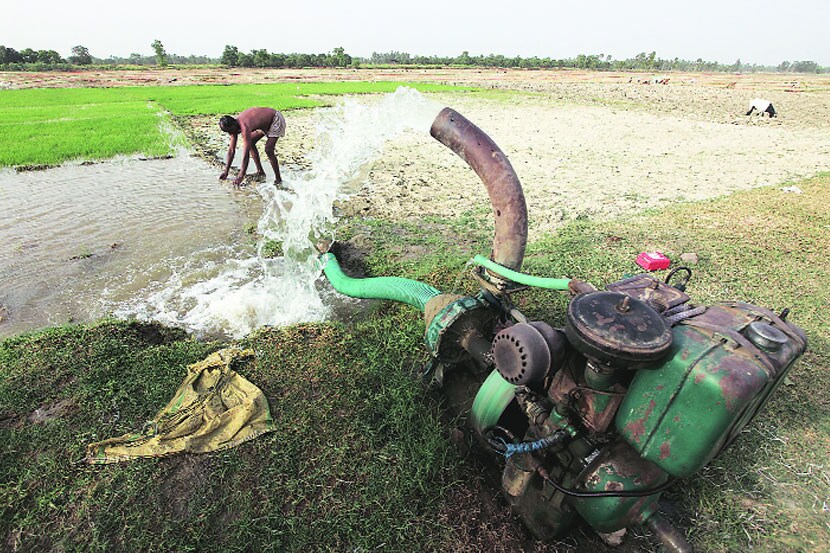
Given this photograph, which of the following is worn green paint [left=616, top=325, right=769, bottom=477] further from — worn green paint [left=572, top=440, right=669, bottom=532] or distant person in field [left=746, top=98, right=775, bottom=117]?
distant person in field [left=746, top=98, right=775, bottom=117]

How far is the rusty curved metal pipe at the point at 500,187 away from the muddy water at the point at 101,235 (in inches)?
157

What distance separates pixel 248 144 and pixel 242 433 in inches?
261

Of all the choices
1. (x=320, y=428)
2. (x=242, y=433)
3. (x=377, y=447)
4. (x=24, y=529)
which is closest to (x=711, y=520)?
(x=377, y=447)

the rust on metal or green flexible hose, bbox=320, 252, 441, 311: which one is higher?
the rust on metal

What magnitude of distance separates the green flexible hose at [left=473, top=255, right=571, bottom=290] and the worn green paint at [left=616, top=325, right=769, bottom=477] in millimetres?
541

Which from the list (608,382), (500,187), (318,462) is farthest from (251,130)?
(608,382)

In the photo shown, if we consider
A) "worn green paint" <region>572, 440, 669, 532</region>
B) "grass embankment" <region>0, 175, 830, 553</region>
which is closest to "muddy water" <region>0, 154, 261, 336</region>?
"grass embankment" <region>0, 175, 830, 553</region>

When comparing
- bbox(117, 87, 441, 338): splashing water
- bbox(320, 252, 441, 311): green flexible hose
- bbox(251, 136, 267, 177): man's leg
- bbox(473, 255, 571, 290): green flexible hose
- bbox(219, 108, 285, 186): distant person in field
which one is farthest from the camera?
bbox(251, 136, 267, 177): man's leg

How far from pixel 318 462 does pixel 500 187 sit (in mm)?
2105

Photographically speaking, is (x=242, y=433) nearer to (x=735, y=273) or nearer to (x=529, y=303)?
(x=529, y=303)

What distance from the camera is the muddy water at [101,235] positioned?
15.0 feet

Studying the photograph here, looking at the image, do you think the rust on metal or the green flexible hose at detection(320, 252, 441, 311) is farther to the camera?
the green flexible hose at detection(320, 252, 441, 311)

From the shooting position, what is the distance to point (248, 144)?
7.95m

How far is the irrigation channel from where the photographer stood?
14.1ft
